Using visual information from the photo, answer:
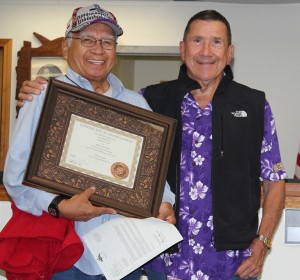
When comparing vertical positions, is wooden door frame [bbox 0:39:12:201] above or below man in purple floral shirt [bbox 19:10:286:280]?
above

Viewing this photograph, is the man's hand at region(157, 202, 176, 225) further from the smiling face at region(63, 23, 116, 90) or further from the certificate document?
the smiling face at region(63, 23, 116, 90)

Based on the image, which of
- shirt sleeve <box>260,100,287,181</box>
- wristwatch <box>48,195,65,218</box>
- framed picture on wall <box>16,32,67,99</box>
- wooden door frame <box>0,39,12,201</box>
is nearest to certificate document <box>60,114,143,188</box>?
wristwatch <box>48,195,65,218</box>

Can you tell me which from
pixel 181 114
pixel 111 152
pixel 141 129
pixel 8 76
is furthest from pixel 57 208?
pixel 8 76

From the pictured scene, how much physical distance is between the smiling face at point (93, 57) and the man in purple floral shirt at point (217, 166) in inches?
10.6

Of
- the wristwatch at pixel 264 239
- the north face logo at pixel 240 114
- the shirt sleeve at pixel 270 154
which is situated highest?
the north face logo at pixel 240 114

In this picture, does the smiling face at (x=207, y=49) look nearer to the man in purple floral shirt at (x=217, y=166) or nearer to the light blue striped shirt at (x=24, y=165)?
the man in purple floral shirt at (x=217, y=166)

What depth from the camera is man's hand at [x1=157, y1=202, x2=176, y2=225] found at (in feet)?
6.47

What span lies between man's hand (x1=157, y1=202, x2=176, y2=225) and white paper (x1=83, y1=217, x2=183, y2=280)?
0.04 m

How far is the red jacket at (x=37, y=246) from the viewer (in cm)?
186

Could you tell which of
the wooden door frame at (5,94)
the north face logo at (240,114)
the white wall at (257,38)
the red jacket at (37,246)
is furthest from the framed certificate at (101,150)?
the wooden door frame at (5,94)

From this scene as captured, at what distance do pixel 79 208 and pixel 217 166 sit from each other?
20.0 inches

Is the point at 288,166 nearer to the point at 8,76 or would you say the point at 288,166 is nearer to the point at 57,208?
the point at 8,76

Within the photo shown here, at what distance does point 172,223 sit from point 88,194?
314 mm

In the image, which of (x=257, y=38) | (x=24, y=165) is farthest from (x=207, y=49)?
(x=257, y=38)
